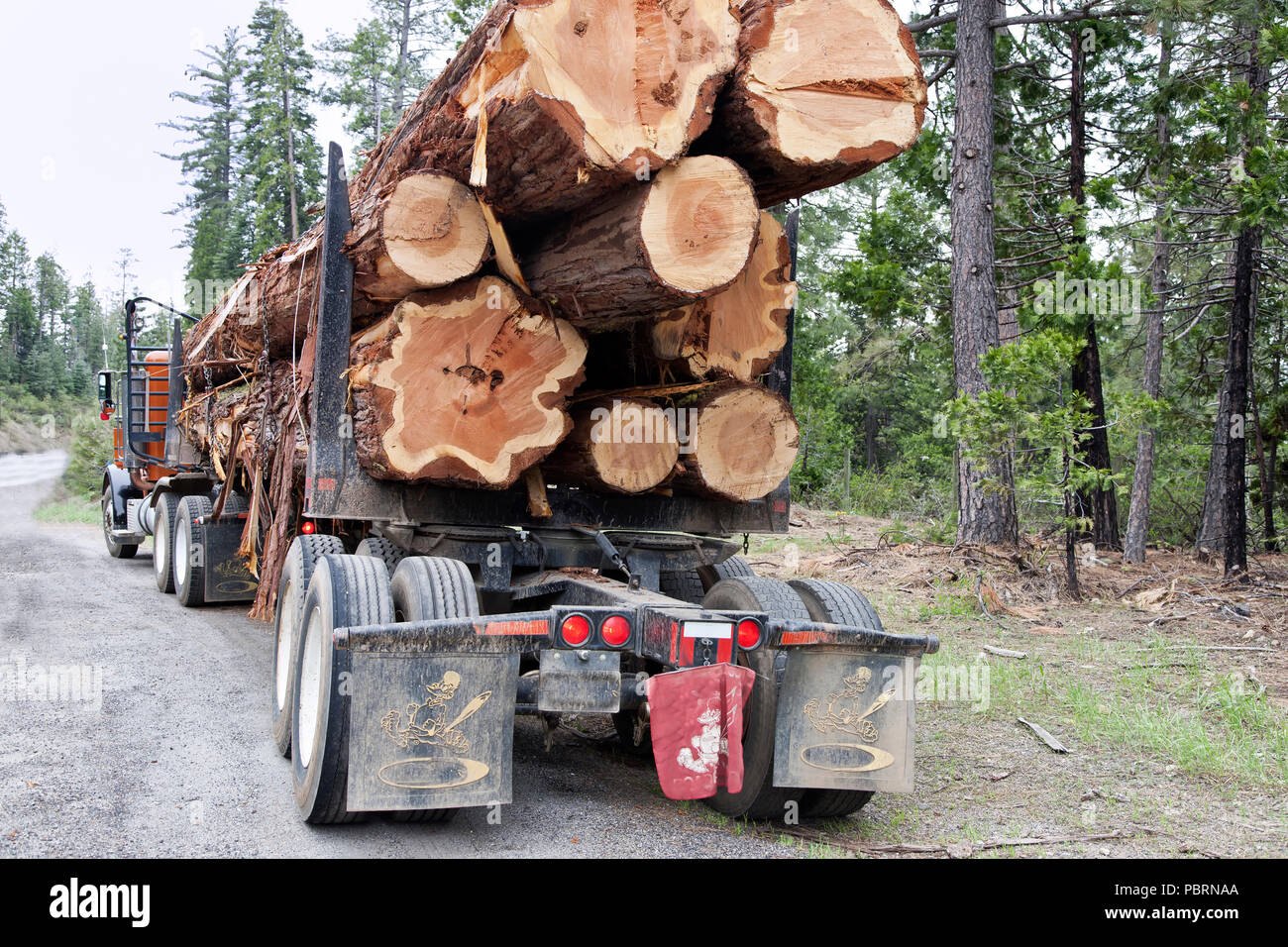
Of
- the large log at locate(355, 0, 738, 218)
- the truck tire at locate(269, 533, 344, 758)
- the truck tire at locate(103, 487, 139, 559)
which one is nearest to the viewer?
the large log at locate(355, 0, 738, 218)

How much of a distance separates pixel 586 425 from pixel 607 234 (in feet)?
3.87

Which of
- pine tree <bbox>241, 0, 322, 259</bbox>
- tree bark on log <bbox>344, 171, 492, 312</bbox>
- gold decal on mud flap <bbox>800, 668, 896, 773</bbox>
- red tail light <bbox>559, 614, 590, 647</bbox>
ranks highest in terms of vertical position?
pine tree <bbox>241, 0, 322, 259</bbox>

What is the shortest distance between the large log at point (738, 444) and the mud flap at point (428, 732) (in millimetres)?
1786

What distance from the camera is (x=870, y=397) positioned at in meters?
32.2

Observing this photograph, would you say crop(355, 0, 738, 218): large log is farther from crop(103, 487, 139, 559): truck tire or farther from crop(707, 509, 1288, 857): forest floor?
crop(103, 487, 139, 559): truck tire

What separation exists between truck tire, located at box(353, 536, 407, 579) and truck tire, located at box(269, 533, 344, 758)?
19 cm

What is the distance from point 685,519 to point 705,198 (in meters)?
2.01

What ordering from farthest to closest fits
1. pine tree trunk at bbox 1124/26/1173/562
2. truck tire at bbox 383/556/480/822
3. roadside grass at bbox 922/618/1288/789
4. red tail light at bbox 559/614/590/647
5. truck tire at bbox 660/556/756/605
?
pine tree trunk at bbox 1124/26/1173/562 < truck tire at bbox 660/556/756/605 < roadside grass at bbox 922/618/1288/789 < truck tire at bbox 383/556/480/822 < red tail light at bbox 559/614/590/647

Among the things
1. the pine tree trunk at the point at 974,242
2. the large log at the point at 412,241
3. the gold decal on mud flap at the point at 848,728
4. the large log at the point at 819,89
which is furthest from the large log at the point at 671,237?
the pine tree trunk at the point at 974,242

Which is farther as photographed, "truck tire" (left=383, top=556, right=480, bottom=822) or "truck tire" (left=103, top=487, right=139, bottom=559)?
"truck tire" (left=103, top=487, right=139, bottom=559)

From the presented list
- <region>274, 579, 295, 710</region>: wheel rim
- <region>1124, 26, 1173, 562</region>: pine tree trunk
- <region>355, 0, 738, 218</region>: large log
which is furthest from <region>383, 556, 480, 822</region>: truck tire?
<region>1124, 26, 1173, 562</region>: pine tree trunk

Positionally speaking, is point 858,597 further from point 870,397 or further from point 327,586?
point 870,397

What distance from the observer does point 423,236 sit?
4.45 m

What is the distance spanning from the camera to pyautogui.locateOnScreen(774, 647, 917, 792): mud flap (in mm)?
3855
